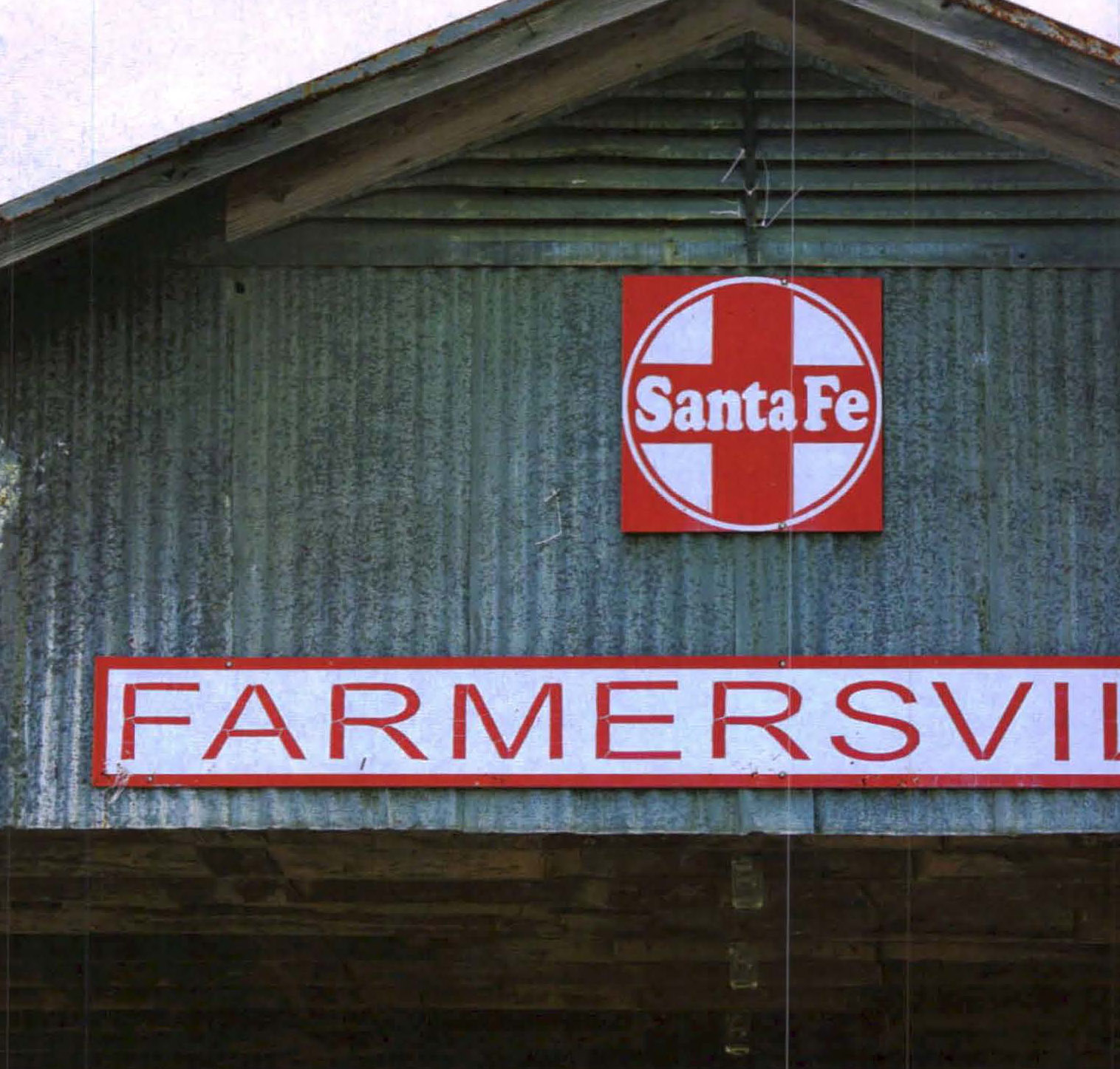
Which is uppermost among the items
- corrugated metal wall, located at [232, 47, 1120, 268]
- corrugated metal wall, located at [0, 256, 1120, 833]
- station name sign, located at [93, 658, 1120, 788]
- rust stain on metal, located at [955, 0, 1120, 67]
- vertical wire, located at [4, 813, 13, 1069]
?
rust stain on metal, located at [955, 0, 1120, 67]

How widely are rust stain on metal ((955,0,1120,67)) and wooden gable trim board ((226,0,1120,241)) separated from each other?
337mm

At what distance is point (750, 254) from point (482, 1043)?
4460mm

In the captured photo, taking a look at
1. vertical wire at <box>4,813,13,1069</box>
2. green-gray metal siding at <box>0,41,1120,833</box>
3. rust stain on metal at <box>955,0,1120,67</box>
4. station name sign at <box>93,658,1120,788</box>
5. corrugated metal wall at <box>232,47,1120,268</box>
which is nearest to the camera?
rust stain on metal at <box>955,0,1120,67</box>

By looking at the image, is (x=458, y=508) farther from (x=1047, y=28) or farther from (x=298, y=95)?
(x=1047, y=28)

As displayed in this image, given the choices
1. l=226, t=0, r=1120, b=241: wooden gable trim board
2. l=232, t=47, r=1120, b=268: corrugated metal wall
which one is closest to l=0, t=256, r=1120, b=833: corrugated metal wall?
l=232, t=47, r=1120, b=268: corrugated metal wall

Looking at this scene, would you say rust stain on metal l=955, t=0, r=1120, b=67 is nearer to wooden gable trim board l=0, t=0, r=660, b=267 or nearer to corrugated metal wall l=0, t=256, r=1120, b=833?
corrugated metal wall l=0, t=256, r=1120, b=833

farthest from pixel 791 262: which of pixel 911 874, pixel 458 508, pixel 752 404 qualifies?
pixel 911 874

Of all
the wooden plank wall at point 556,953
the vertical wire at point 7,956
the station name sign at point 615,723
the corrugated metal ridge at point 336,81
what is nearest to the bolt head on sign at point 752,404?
the station name sign at point 615,723

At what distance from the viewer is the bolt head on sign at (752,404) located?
7.45 metres

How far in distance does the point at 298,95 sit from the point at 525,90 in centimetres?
101

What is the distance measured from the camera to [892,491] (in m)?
7.46

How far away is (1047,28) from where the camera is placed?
6.91 m

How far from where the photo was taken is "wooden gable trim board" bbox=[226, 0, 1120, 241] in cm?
736

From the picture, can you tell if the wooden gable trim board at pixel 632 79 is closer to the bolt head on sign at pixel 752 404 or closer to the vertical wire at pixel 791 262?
the vertical wire at pixel 791 262
